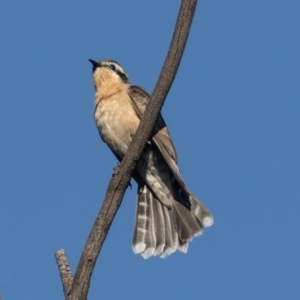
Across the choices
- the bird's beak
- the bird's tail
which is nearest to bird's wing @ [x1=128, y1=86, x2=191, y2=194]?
the bird's tail

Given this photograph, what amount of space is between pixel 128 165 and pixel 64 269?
3.67ft

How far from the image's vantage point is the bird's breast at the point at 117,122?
8922 millimetres

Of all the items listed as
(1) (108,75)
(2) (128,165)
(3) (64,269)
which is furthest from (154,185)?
(3) (64,269)

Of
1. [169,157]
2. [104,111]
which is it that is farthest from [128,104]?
[169,157]

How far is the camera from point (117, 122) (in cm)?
896

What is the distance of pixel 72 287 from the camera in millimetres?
5602

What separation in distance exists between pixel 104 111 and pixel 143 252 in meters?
1.80

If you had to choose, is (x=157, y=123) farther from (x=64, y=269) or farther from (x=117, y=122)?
(x=64, y=269)

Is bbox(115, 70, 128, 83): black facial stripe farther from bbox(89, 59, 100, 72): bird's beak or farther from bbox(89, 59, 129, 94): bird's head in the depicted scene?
bbox(89, 59, 100, 72): bird's beak

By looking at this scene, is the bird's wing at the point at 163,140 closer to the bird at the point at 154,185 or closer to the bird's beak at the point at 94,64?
the bird at the point at 154,185

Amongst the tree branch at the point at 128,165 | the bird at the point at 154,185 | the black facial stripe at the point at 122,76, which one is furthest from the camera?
the black facial stripe at the point at 122,76

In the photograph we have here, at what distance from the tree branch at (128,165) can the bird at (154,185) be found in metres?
2.22

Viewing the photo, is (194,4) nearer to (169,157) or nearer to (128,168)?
(128,168)

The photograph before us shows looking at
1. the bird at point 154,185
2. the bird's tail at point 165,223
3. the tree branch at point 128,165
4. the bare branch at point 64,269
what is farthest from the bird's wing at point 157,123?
the bare branch at point 64,269
